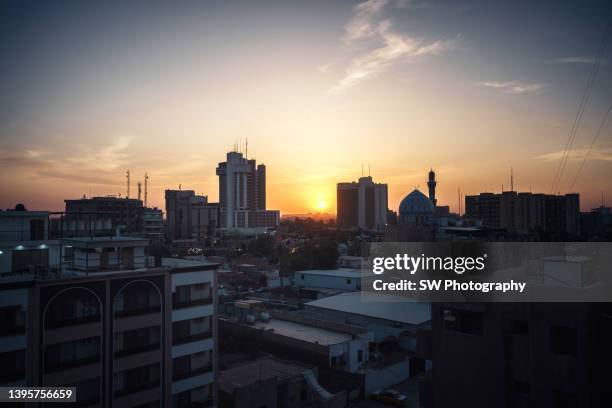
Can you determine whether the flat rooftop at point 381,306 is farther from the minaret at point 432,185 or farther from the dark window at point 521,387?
the minaret at point 432,185

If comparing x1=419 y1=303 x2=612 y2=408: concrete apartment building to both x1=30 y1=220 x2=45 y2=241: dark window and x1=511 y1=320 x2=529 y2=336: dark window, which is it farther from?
x1=30 y1=220 x2=45 y2=241: dark window

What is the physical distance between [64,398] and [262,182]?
111 meters

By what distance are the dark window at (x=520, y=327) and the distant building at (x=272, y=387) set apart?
26.4 ft

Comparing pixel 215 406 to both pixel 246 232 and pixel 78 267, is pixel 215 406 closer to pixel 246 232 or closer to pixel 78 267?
pixel 78 267

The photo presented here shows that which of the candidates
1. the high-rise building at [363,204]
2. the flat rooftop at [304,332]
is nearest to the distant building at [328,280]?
the flat rooftop at [304,332]

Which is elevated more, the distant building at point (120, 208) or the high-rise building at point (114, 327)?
the distant building at point (120, 208)

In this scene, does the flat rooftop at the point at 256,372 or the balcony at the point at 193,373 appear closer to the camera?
the balcony at the point at 193,373

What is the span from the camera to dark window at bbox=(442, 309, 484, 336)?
932 centimetres

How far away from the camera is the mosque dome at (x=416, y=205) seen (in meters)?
62.2

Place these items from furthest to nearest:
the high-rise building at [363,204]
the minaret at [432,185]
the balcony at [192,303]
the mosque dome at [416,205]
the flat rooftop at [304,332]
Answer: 1. the high-rise building at [363,204]
2. the minaret at [432,185]
3. the mosque dome at [416,205]
4. the flat rooftop at [304,332]
5. the balcony at [192,303]

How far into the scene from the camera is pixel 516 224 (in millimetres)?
71875

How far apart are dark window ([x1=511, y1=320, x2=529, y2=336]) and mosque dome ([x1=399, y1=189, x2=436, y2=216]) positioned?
54.6 metres

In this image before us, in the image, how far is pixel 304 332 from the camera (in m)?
20.8

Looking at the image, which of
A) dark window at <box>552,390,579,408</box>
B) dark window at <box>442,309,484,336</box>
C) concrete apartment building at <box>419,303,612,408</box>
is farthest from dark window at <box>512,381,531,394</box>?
dark window at <box>442,309,484,336</box>
